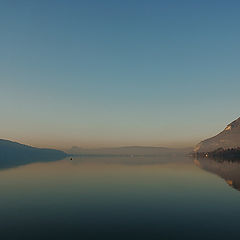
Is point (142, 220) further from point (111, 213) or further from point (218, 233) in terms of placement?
point (218, 233)

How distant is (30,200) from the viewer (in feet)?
156

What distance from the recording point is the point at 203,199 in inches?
1959

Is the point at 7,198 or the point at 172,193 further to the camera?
the point at 172,193

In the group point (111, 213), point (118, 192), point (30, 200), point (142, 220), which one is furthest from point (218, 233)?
point (30, 200)

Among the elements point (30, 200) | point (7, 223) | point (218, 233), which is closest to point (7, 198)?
point (30, 200)

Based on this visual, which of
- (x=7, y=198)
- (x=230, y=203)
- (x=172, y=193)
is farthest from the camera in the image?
(x=172, y=193)

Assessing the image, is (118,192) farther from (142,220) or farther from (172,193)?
(142,220)

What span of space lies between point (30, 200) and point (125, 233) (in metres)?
28.2

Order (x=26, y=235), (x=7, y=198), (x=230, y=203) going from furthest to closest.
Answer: (x=7, y=198)
(x=230, y=203)
(x=26, y=235)

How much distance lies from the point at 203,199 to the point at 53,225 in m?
34.7

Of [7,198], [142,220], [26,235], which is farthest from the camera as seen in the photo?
[7,198]

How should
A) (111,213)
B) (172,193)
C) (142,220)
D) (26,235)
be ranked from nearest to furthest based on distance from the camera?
(26,235), (142,220), (111,213), (172,193)

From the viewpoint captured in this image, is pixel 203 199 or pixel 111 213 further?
pixel 203 199

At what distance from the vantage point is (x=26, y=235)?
26906mm
